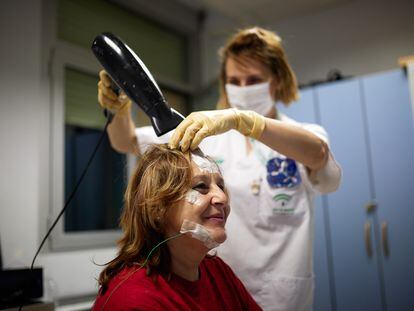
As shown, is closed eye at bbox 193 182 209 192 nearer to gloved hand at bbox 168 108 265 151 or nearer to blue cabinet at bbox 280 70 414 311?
gloved hand at bbox 168 108 265 151

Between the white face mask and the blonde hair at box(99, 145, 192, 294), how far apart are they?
0.47 m

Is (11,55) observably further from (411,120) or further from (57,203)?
(411,120)

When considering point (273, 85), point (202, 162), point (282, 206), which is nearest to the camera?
point (202, 162)

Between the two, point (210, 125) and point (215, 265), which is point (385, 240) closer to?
point (215, 265)

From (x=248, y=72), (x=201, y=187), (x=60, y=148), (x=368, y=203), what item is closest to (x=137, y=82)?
(x=201, y=187)

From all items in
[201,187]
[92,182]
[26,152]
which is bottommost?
[201,187]

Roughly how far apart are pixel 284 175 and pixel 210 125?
501mm

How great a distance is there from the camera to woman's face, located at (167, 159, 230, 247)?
44.1 inches

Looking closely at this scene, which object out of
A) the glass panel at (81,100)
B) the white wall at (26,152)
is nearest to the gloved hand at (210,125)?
the white wall at (26,152)

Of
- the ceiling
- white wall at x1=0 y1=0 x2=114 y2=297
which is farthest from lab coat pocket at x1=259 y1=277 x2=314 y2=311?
the ceiling

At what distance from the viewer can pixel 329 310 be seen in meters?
2.57

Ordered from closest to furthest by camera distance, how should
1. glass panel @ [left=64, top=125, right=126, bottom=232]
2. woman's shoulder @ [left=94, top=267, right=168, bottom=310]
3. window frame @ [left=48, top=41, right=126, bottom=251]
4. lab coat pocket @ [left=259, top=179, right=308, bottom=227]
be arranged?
1. woman's shoulder @ [left=94, top=267, right=168, bottom=310]
2. lab coat pocket @ [left=259, top=179, right=308, bottom=227]
3. window frame @ [left=48, top=41, right=126, bottom=251]
4. glass panel @ [left=64, top=125, right=126, bottom=232]

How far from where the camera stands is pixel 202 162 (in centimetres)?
120

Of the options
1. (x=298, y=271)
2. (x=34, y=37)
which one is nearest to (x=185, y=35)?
(x=34, y=37)
